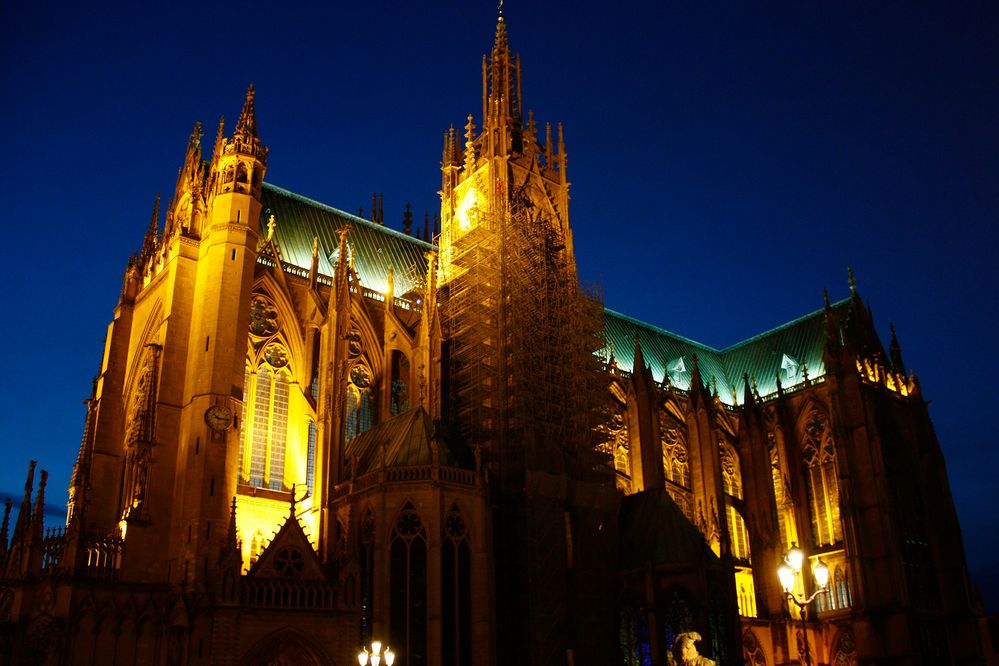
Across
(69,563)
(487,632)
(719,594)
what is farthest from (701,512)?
(69,563)

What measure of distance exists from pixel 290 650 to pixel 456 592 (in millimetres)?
5258

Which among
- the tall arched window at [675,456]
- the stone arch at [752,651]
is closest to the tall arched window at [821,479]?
the tall arched window at [675,456]

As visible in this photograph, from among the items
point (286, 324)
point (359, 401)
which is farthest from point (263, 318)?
point (359, 401)

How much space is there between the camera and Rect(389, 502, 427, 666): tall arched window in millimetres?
29328

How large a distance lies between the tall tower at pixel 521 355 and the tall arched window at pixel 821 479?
664 inches

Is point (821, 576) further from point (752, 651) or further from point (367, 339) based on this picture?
point (752, 651)

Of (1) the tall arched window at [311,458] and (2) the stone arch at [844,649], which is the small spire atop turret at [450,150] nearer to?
(1) the tall arched window at [311,458]

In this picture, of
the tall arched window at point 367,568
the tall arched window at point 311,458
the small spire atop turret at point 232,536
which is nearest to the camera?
the small spire atop turret at point 232,536

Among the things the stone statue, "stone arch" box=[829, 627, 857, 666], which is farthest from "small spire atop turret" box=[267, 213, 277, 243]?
"stone arch" box=[829, 627, 857, 666]

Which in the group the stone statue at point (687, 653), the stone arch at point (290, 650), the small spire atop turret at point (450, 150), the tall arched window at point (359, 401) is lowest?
the stone statue at point (687, 653)

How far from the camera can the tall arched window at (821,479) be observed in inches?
1917

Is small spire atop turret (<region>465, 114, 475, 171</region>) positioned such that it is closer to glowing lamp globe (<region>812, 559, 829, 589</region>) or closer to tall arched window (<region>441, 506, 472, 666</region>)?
tall arched window (<region>441, 506, 472, 666</region>)

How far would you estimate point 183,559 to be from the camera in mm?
28844

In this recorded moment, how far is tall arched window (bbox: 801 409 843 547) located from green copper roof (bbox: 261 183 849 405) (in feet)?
11.9
